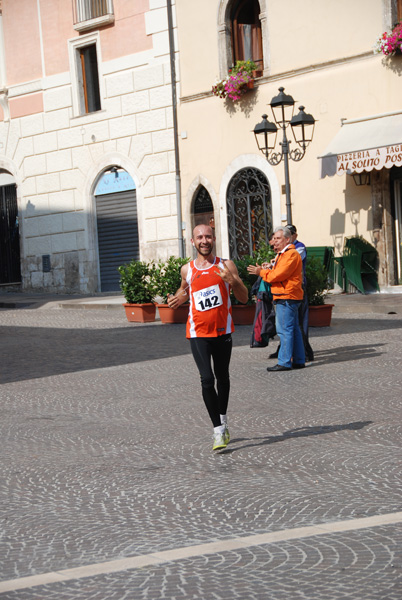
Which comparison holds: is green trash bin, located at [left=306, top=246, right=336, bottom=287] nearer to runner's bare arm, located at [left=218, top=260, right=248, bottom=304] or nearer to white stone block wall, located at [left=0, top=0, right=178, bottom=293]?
white stone block wall, located at [left=0, top=0, right=178, bottom=293]

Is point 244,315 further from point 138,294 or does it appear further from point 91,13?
point 91,13

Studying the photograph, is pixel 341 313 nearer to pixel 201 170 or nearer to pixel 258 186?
pixel 258 186

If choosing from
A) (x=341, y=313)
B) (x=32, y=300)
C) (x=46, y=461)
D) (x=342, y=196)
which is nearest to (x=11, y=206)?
(x=32, y=300)

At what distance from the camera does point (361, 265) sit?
859 inches

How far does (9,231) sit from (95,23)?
710 cm

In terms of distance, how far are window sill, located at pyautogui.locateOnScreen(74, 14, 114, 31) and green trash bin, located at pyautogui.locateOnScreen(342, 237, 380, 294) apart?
9.75 m

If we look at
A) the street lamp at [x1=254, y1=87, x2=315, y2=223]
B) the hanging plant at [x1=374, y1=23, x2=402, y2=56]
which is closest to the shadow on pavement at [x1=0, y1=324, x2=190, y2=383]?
the street lamp at [x1=254, y1=87, x2=315, y2=223]

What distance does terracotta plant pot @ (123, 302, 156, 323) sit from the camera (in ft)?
59.3

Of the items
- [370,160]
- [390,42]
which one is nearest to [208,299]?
[370,160]

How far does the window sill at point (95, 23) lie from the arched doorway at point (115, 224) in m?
3.96

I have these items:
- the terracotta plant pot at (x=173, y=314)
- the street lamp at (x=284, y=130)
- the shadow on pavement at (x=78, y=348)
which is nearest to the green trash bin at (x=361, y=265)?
the street lamp at (x=284, y=130)

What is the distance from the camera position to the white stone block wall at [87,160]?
26281 millimetres

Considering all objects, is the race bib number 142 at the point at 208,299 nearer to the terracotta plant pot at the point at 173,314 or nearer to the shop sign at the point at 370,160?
the terracotta plant pot at the point at 173,314

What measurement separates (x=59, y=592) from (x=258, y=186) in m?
21.0
